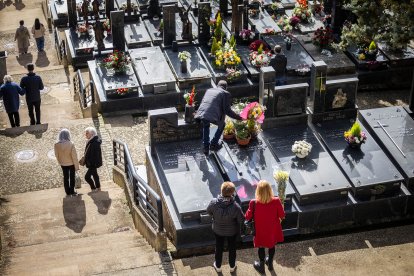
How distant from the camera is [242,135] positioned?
1736 cm

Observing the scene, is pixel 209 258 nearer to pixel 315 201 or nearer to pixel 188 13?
pixel 315 201

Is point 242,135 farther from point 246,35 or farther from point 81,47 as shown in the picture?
point 81,47

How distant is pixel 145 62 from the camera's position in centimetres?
2269

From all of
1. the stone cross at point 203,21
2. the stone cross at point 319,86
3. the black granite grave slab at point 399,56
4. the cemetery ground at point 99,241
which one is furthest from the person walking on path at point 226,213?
the stone cross at point 203,21

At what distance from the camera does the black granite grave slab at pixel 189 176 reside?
1527 centimetres

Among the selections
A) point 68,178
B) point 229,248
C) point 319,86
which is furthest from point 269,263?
point 319,86

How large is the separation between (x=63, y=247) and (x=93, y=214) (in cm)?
149

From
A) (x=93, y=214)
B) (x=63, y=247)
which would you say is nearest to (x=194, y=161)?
(x=93, y=214)

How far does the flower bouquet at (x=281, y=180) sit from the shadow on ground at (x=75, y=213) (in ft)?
12.8

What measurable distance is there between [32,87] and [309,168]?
7679 millimetres

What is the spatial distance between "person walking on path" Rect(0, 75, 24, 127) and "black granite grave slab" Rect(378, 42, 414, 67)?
34.4 ft

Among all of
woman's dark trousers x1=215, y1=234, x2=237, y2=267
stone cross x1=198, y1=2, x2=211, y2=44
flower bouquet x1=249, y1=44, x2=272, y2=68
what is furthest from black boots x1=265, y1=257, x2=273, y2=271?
stone cross x1=198, y1=2, x2=211, y2=44

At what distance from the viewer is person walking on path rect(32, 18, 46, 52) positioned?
26219mm

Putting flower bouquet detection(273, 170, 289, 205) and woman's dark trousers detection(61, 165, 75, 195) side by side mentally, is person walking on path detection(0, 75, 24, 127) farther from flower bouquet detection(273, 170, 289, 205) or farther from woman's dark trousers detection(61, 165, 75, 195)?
flower bouquet detection(273, 170, 289, 205)
